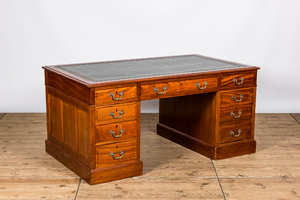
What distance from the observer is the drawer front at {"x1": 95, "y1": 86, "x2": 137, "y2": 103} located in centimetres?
362

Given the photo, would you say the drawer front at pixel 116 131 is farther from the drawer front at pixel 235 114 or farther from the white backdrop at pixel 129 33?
the white backdrop at pixel 129 33

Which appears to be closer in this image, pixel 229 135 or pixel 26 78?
pixel 229 135

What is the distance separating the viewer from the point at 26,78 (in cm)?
583

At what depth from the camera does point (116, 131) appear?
3.77 m

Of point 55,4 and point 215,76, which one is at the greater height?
point 55,4

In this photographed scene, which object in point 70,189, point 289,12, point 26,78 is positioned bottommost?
point 70,189

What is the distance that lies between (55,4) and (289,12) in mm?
2540

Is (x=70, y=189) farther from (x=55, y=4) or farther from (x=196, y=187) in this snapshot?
(x=55, y=4)

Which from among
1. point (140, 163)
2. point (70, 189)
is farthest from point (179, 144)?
point (70, 189)

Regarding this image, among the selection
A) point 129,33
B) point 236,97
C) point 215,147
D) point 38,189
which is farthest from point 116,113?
point 129,33

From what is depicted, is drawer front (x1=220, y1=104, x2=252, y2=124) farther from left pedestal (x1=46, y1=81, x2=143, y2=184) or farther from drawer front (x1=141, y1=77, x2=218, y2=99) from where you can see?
left pedestal (x1=46, y1=81, x2=143, y2=184)

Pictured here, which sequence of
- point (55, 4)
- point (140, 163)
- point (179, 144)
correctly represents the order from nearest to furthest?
point (140, 163)
point (179, 144)
point (55, 4)

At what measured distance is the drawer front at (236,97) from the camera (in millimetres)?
4219

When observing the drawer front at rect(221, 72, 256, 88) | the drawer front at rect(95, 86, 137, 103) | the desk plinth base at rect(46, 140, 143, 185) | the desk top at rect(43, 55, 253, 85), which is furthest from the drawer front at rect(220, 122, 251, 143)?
the drawer front at rect(95, 86, 137, 103)
